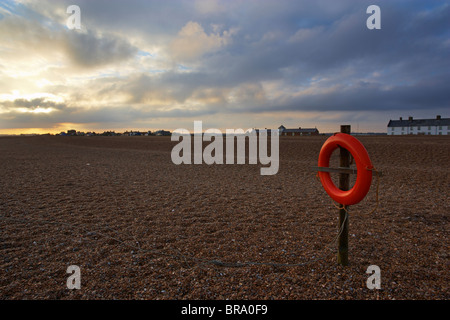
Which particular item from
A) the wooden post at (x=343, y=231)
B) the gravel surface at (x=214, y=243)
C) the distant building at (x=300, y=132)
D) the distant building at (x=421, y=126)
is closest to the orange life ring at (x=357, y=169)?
the wooden post at (x=343, y=231)

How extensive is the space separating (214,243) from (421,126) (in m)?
87.5

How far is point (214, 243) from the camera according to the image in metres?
5.11

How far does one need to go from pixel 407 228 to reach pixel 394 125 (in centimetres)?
8705

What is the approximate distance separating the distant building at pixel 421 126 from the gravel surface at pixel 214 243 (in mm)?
75903

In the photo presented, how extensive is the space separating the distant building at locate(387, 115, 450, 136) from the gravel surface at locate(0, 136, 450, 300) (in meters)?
75.9

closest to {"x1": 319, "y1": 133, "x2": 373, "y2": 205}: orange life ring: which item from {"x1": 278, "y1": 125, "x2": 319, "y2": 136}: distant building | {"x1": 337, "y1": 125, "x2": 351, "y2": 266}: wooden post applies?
{"x1": 337, "y1": 125, "x2": 351, "y2": 266}: wooden post

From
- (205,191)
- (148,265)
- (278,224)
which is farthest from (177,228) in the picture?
(205,191)

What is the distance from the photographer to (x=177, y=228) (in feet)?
19.5

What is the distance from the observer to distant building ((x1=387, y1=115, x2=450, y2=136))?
2586 inches

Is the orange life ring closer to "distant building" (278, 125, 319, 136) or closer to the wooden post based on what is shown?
the wooden post

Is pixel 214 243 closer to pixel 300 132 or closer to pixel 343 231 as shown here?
pixel 343 231

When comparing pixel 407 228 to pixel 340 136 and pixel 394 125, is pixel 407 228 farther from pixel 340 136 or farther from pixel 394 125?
pixel 394 125
